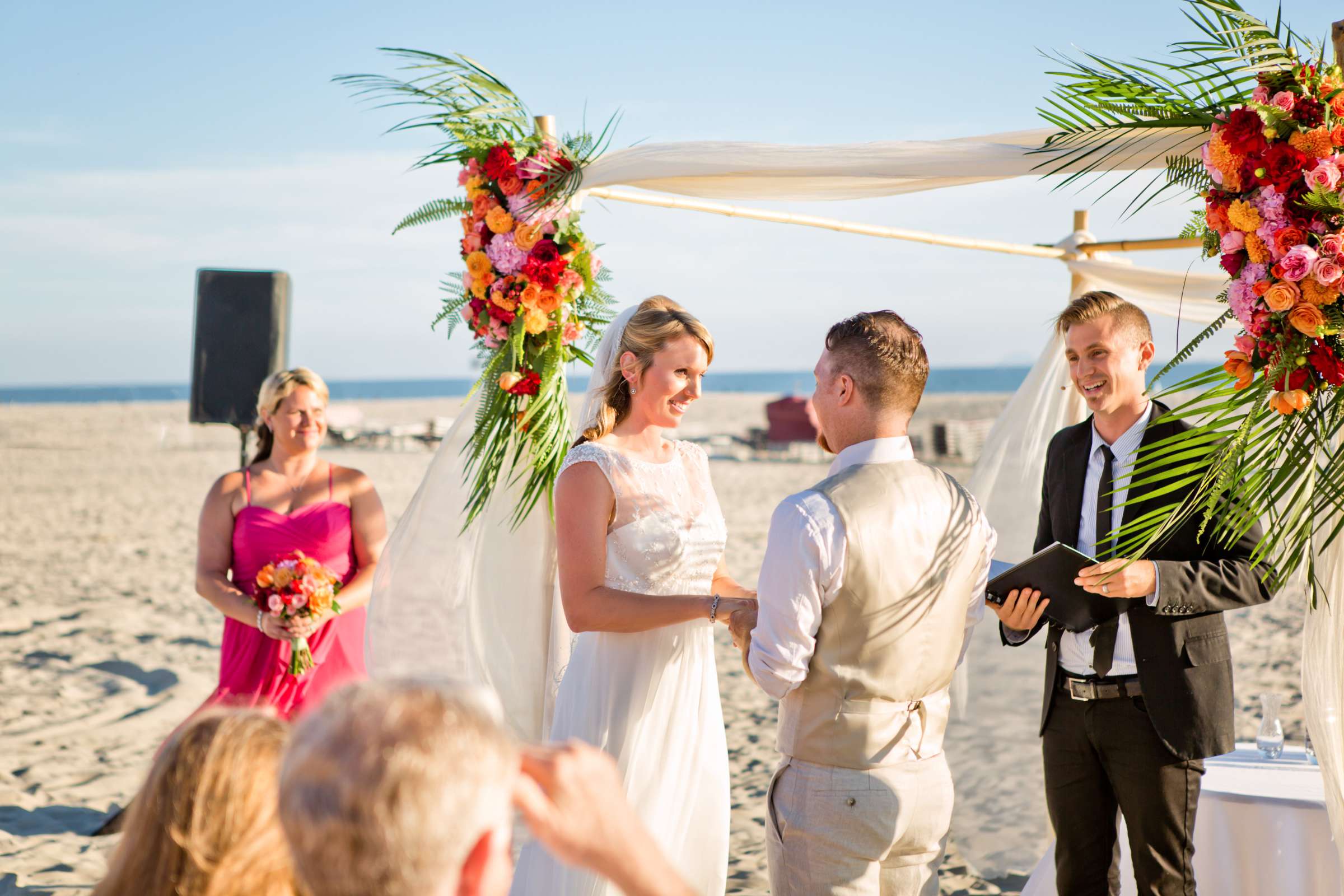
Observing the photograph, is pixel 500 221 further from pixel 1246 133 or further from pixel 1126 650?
pixel 1126 650

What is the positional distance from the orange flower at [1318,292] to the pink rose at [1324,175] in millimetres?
194

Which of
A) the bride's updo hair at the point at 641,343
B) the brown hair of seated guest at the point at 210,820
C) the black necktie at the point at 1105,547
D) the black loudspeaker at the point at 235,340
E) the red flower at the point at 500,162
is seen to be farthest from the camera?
the black loudspeaker at the point at 235,340

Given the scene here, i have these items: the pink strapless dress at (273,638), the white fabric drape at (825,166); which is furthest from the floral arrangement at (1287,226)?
the pink strapless dress at (273,638)

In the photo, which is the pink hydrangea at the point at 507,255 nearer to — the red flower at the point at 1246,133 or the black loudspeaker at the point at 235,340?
the red flower at the point at 1246,133

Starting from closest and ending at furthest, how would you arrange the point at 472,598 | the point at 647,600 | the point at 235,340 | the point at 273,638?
1. the point at 647,600
2. the point at 472,598
3. the point at 273,638
4. the point at 235,340

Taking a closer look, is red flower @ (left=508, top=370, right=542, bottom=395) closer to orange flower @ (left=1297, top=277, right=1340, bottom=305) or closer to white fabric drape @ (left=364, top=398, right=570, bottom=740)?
white fabric drape @ (left=364, top=398, right=570, bottom=740)

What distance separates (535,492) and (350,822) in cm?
278

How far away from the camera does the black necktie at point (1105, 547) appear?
122 inches

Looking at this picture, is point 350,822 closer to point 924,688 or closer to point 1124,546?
point 924,688

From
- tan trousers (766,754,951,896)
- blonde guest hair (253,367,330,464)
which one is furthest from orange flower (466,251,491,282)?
tan trousers (766,754,951,896)

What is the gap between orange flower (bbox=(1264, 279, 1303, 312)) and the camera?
230 centimetres

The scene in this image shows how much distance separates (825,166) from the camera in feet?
10.5

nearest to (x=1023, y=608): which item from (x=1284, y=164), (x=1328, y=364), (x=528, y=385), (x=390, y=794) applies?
(x=1328, y=364)

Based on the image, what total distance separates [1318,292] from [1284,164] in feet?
0.93
